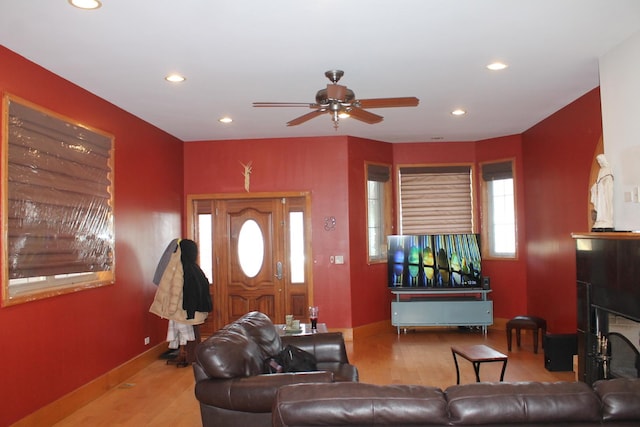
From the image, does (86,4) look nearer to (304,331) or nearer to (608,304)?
(304,331)

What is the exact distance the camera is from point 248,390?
120 inches

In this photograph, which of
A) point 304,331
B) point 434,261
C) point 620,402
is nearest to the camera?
point 620,402

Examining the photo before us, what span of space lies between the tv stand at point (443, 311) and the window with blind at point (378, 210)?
2.22 feet

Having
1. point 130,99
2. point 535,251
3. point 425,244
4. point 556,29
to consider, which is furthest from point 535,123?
point 130,99

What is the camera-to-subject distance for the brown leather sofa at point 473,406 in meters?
2.07

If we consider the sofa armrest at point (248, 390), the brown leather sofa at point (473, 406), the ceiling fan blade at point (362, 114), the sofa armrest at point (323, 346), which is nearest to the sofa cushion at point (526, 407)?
the brown leather sofa at point (473, 406)

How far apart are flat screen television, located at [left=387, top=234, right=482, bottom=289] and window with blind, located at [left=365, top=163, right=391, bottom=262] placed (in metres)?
0.28

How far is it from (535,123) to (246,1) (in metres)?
4.99

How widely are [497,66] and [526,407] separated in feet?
11.0

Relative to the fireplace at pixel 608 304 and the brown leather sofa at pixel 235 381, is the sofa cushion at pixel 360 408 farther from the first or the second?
the fireplace at pixel 608 304

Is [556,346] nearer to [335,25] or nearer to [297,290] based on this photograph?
[297,290]

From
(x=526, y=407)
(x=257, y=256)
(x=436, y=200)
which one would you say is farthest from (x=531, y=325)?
(x=526, y=407)

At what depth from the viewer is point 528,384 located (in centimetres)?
218

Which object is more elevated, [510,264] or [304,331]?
[510,264]
